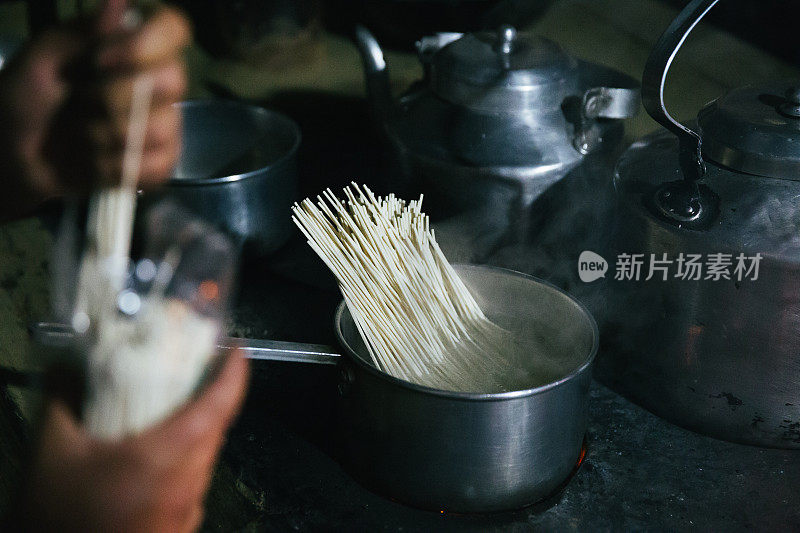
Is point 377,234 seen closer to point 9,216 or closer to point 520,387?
point 520,387

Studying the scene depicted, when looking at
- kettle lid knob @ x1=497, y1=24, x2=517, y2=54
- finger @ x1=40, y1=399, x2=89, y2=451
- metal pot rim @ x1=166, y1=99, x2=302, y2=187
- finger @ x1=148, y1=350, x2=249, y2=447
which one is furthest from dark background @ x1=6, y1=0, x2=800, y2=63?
finger @ x1=40, y1=399, x2=89, y2=451

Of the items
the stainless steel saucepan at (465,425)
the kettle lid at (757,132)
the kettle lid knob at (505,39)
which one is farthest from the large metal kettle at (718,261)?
the kettle lid knob at (505,39)

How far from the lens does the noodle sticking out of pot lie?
54.2 inches

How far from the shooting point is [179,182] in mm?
1832

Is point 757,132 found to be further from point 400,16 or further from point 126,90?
point 400,16

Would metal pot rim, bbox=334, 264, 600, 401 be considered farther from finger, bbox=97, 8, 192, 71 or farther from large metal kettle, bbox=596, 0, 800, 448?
finger, bbox=97, 8, 192, 71

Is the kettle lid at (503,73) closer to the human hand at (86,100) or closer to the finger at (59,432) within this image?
the human hand at (86,100)

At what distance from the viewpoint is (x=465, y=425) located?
1.21 m

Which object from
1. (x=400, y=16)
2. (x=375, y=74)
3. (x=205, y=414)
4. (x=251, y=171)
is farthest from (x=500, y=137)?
(x=400, y=16)

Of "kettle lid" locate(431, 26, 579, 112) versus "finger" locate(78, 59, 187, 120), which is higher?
"finger" locate(78, 59, 187, 120)

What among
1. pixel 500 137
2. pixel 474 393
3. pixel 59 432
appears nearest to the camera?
pixel 59 432

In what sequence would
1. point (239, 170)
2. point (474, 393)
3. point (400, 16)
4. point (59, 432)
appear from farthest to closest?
point (400, 16)
point (239, 170)
point (474, 393)
point (59, 432)

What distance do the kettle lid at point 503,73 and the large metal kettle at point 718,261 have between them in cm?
35

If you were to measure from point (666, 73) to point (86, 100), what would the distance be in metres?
1.02
